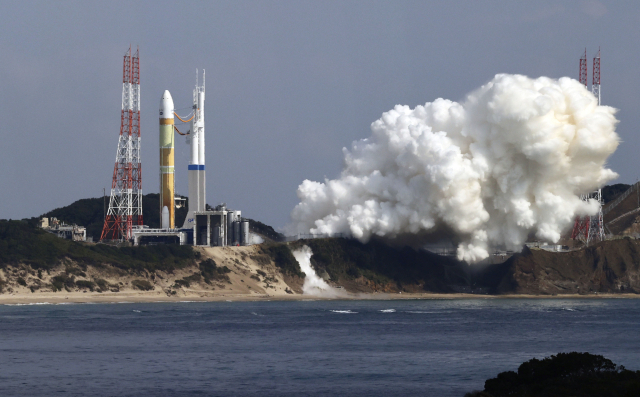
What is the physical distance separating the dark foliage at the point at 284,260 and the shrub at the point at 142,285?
1899cm

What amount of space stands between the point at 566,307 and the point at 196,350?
58.4 m

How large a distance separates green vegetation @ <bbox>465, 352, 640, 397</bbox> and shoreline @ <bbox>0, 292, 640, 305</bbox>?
3026 inches

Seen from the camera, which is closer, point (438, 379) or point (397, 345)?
point (438, 379)

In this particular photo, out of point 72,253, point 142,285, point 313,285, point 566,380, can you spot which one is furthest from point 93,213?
point 566,380

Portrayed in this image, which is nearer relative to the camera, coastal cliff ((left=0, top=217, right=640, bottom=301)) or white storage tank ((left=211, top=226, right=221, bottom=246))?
coastal cliff ((left=0, top=217, right=640, bottom=301))

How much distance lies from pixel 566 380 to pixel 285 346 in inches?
1247

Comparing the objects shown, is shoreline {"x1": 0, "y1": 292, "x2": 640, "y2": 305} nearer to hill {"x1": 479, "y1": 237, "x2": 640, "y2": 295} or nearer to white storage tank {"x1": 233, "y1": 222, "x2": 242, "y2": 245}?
hill {"x1": 479, "y1": 237, "x2": 640, "y2": 295}

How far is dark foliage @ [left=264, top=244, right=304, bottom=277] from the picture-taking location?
434 feet

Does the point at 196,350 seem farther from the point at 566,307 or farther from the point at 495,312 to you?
the point at 566,307

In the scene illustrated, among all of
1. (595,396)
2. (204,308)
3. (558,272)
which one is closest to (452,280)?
(558,272)

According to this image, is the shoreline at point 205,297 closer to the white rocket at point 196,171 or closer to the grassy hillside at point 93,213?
the white rocket at point 196,171

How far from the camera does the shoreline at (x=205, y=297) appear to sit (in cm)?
11238

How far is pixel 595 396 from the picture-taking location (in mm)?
40500

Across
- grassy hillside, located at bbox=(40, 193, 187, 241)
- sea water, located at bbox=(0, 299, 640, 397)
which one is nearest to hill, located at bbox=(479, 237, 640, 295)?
sea water, located at bbox=(0, 299, 640, 397)
